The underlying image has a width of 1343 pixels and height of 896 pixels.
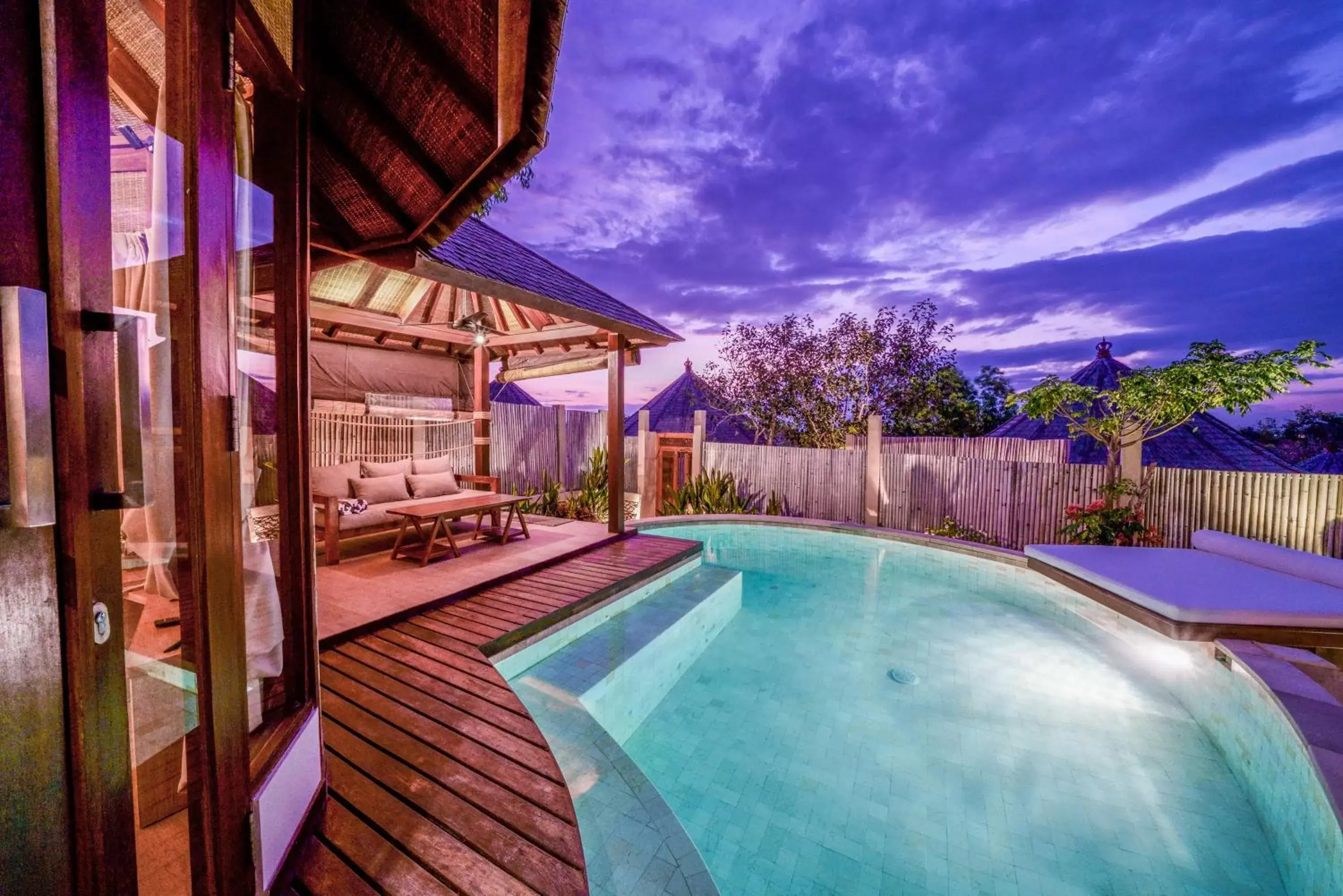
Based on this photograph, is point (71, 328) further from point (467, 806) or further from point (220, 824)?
point (467, 806)

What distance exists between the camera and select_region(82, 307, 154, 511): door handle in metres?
0.71

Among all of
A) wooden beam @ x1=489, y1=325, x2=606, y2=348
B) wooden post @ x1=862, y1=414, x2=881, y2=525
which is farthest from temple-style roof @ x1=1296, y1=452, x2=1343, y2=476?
wooden beam @ x1=489, y1=325, x2=606, y2=348

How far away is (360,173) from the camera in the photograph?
2385 millimetres

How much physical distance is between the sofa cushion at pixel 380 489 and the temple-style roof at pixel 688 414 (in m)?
9.58

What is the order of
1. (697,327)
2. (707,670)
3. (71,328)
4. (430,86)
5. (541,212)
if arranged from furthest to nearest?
(697,327), (541,212), (707,670), (430,86), (71,328)

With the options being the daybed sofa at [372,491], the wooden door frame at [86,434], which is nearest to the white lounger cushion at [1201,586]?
the wooden door frame at [86,434]

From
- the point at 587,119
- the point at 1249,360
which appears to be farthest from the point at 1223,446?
the point at 587,119

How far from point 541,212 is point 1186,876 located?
1125 inches

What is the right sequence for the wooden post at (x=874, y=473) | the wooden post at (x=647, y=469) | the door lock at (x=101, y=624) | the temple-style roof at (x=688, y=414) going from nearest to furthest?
the door lock at (x=101, y=624) < the wooden post at (x=874, y=473) < the wooden post at (x=647, y=469) < the temple-style roof at (x=688, y=414)

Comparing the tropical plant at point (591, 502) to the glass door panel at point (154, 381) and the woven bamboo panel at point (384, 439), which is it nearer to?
the woven bamboo panel at point (384, 439)

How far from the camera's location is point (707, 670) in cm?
439

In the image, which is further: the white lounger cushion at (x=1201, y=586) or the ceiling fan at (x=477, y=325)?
the ceiling fan at (x=477, y=325)

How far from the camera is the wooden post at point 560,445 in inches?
420

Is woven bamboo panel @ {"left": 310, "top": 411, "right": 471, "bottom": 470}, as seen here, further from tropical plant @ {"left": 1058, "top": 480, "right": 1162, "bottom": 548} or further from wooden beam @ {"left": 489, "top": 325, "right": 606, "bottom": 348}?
tropical plant @ {"left": 1058, "top": 480, "right": 1162, "bottom": 548}
